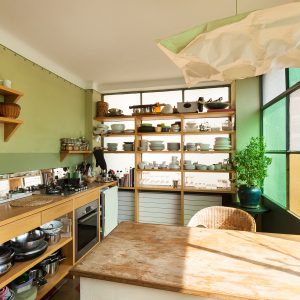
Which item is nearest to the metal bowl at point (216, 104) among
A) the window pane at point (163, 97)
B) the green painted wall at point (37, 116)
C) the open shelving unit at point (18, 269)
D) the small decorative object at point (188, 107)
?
the small decorative object at point (188, 107)

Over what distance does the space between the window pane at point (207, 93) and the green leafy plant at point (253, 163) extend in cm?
136

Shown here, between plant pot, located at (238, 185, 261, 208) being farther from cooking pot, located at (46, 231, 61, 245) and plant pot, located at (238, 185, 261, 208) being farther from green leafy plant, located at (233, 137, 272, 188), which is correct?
cooking pot, located at (46, 231, 61, 245)

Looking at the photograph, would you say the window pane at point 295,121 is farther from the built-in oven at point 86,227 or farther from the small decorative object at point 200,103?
the built-in oven at point 86,227

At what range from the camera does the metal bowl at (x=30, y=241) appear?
6.28ft

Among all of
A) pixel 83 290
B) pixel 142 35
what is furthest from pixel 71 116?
pixel 83 290

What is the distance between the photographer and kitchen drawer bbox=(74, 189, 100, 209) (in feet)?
8.40

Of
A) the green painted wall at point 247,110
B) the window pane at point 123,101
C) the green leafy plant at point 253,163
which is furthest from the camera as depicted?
the window pane at point 123,101

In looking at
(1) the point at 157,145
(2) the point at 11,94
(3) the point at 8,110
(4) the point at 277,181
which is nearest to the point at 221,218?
(4) the point at 277,181

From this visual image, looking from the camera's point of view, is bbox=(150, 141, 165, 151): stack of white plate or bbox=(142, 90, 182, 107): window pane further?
bbox=(142, 90, 182, 107): window pane

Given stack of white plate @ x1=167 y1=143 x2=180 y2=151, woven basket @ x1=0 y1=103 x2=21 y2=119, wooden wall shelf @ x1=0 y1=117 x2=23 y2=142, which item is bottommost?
stack of white plate @ x1=167 y1=143 x2=180 y2=151

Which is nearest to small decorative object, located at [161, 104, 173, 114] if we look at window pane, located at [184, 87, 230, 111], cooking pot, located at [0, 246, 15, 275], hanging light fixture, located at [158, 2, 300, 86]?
window pane, located at [184, 87, 230, 111]

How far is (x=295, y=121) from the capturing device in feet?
7.14

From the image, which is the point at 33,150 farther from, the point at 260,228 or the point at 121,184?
the point at 260,228

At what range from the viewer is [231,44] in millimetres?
954
